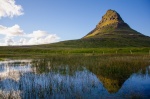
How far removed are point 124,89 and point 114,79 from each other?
3991 millimetres

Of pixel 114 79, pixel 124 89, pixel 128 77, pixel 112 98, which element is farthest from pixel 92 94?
pixel 128 77

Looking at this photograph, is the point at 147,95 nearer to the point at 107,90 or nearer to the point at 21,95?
the point at 107,90

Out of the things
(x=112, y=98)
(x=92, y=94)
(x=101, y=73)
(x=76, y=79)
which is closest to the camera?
(x=112, y=98)

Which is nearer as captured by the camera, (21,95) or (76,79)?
(21,95)

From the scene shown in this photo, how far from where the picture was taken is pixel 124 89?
16.6 m

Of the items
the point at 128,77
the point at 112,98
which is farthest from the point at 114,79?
the point at 112,98

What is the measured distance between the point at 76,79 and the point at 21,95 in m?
7.19

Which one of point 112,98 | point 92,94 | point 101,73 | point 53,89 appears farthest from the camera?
point 101,73

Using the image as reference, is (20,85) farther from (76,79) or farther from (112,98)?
(112,98)

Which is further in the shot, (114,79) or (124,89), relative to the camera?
(114,79)

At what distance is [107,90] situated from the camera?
16.4 metres

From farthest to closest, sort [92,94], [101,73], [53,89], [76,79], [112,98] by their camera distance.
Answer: [101,73]
[76,79]
[53,89]
[92,94]
[112,98]

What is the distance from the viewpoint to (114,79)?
20578 millimetres

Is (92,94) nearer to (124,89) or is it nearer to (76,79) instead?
(124,89)
